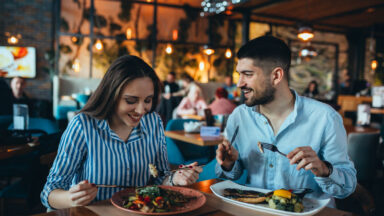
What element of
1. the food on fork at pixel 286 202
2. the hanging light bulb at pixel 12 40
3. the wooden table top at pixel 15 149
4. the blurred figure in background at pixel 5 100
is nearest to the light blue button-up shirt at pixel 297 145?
the food on fork at pixel 286 202

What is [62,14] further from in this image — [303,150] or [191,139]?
[303,150]

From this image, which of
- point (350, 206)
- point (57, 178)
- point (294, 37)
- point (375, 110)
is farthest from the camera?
point (294, 37)

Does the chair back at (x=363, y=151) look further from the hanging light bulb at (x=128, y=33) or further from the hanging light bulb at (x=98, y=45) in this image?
the hanging light bulb at (x=128, y=33)

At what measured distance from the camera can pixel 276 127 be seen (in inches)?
68.9

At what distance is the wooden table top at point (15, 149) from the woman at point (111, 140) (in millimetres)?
939

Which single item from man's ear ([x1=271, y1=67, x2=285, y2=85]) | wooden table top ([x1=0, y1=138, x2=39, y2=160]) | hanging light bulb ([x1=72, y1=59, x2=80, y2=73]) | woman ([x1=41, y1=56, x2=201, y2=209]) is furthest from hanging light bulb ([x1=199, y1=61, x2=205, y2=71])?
woman ([x1=41, y1=56, x2=201, y2=209])

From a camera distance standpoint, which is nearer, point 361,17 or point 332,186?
point 332,186

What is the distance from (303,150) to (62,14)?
9.50 m

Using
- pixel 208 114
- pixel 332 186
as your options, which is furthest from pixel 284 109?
pixel 208 114

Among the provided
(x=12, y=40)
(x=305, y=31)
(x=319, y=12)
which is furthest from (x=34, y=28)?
(x=319, y=12)

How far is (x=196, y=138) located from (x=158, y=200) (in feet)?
6.69

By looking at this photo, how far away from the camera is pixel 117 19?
9.98 meters

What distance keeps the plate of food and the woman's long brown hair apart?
1.37 ft

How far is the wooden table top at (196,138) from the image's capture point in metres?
3.12
